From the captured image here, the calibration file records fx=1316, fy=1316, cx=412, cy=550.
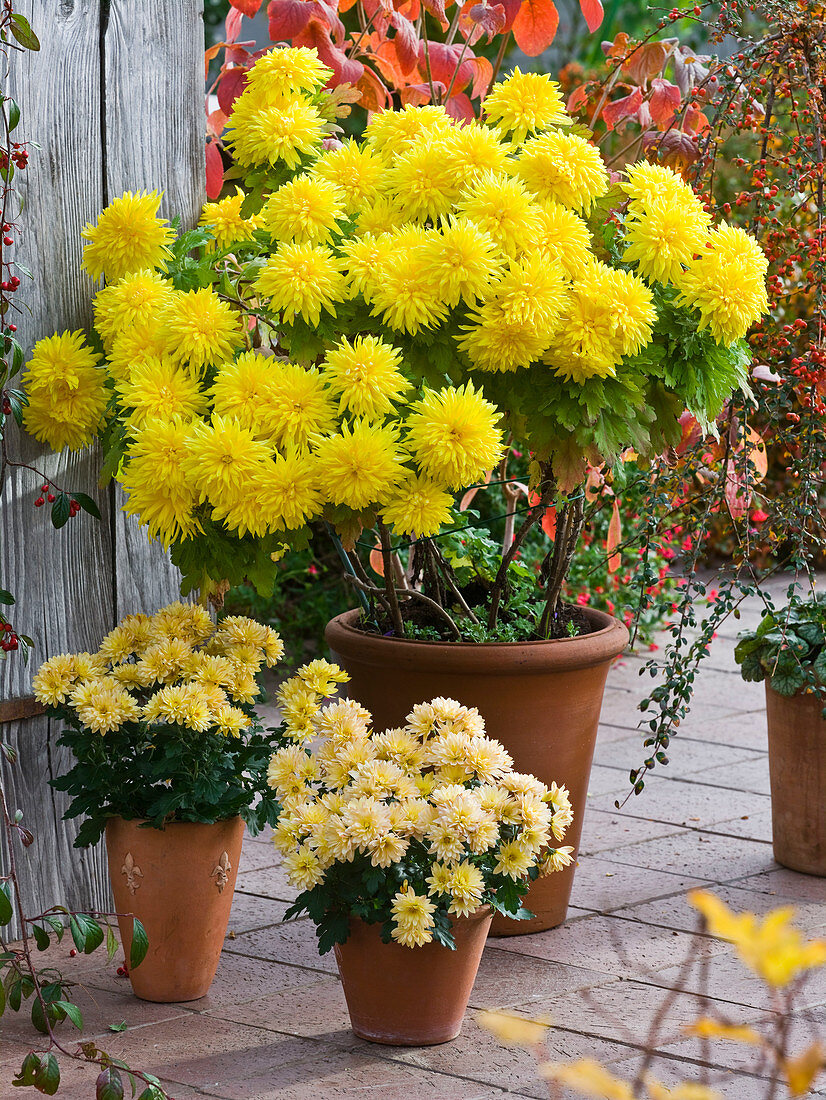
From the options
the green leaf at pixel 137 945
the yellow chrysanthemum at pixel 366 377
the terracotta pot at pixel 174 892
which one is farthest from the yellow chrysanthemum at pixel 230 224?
the green leaf at pixel 137 945

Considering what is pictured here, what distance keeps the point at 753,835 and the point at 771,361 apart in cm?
128

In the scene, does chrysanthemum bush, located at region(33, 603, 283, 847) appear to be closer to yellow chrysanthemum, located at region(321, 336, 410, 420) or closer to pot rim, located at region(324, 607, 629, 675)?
pot rim, located at region(324, 607, 629, 675)

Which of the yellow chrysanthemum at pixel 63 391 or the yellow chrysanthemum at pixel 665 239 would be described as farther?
the yellow chrysanthemum at pixel 63 391

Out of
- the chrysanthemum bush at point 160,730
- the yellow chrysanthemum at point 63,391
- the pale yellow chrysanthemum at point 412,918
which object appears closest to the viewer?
the pale yellow chrysanthemum at point 412,918

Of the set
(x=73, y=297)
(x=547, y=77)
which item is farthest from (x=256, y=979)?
(x=547, y=77)

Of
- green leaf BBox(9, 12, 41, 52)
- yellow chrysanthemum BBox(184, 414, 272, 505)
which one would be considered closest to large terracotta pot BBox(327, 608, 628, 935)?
yellow chrysanthemum BBox(184, 414, 272, 505)

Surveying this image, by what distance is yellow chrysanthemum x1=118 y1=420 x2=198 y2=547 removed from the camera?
2.36m

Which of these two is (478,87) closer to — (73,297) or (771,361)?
(771,361)

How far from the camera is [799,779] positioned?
10.6 feet

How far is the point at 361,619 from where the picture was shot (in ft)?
10.1

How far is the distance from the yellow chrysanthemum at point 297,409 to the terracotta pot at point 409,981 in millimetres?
869

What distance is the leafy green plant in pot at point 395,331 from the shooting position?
7.45 feet

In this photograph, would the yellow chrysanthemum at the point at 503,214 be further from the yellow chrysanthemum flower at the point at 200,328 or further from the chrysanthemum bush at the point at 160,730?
the chrysanthemum bush at the point at 160,730

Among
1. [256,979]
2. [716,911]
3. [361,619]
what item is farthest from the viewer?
[361,619]
